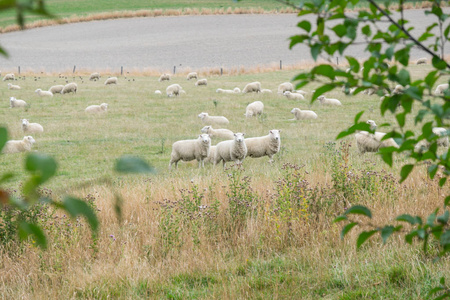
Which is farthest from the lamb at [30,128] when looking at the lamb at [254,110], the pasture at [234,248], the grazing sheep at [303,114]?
the grazing sheep at [303,114]

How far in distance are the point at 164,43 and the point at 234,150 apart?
46.1 metres

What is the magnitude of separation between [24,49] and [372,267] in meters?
53.9

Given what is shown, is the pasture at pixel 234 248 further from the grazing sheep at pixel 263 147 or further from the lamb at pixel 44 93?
the lamb at pixel 44 93

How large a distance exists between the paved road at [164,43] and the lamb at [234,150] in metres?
30.1

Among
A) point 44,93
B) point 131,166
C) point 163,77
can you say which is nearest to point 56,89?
point 44,93

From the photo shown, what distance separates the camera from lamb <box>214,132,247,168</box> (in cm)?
1116

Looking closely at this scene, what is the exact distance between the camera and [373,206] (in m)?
5.96

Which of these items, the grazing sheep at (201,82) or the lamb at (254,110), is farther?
the grazing sheep at (201,82)

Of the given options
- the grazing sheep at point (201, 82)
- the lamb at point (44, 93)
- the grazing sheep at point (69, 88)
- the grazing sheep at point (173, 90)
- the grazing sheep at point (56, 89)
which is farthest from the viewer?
the grazing sheep at point (201, 82)

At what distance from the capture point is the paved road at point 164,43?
44.7 metres

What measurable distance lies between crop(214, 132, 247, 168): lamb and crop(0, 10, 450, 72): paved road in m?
30.1

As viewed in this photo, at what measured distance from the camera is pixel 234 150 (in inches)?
443

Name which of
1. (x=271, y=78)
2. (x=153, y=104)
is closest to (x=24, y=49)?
(x=271, y=78)

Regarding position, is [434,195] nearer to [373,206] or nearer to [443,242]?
[373,206]
